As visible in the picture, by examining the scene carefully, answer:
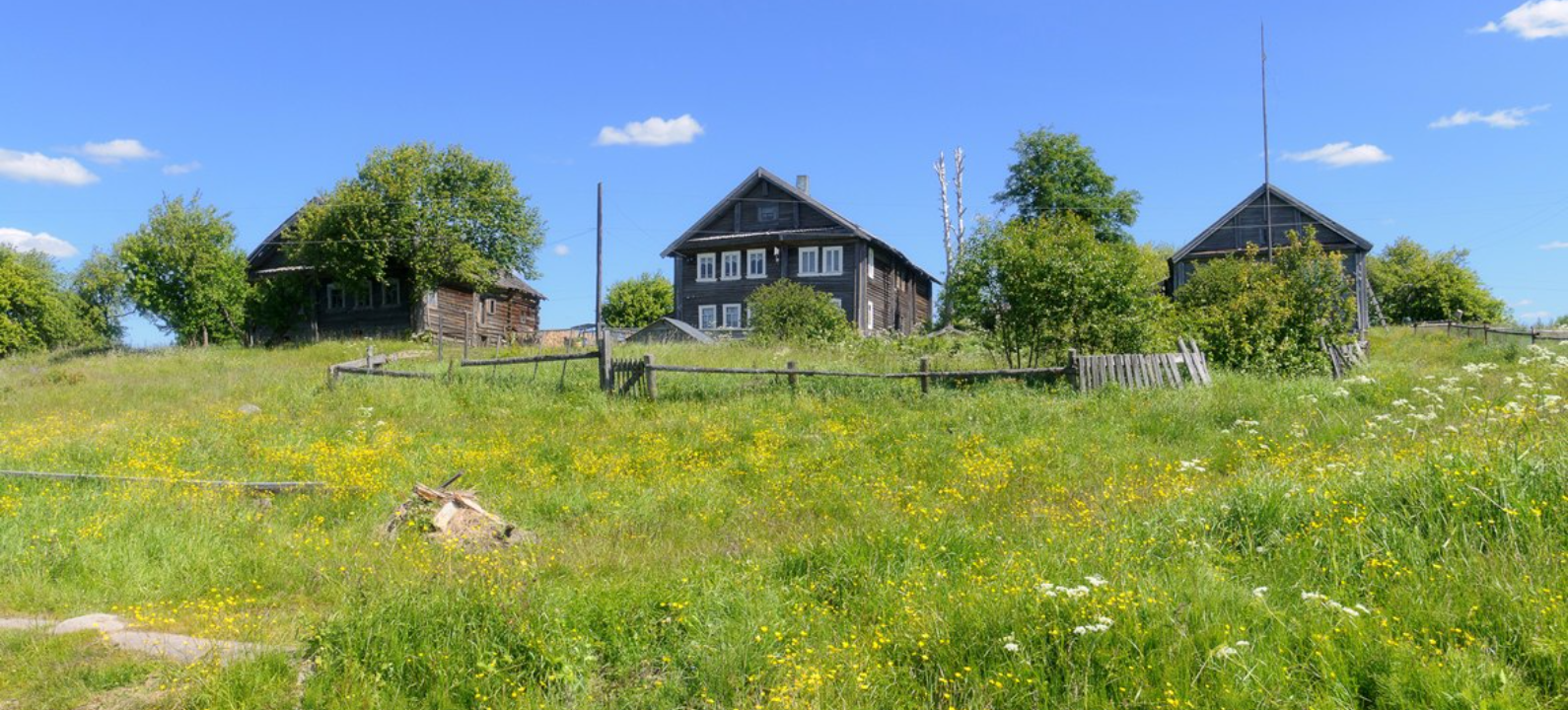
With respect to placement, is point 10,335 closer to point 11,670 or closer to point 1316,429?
point 11,670

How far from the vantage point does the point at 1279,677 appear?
3889mm

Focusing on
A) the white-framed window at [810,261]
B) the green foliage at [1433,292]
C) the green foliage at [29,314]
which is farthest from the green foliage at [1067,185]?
the green foliage at [29,314]

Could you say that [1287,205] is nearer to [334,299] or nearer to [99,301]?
[334,299]

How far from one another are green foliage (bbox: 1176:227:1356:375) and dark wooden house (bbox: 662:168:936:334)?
2133 centimetres

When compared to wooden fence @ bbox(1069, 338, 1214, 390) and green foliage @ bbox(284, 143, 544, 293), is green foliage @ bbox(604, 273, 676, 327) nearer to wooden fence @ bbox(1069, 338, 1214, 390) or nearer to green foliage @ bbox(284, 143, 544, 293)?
green foliage @ bbox(284, 143, 544, 293)

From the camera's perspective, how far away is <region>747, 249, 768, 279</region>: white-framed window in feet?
133

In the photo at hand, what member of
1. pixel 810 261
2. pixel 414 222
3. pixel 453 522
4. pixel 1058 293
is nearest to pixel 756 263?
pixel 810 261

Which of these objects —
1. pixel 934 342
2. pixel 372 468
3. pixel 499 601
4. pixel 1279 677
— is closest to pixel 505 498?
pixel 372 468

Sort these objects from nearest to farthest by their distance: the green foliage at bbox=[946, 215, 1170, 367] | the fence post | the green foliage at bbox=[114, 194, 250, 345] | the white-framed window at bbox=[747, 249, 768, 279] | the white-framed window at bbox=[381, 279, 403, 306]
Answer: the fence post → the green foliage at bbox=[946, 215, 1170, 367] → the green foliage at bbox=[114, 194, 250, 345] → the white-framed window at bbox=[381, 279, 403, 306] → the white-framed window at bbox=[747, 249, 768, 279]

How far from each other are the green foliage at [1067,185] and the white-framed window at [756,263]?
13.9 m

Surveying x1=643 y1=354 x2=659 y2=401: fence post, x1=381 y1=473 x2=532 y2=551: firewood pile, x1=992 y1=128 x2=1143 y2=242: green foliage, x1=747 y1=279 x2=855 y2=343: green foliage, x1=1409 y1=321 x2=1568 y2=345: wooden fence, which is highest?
x1=992 y1=128 x2=1143 y2=242: green foliage

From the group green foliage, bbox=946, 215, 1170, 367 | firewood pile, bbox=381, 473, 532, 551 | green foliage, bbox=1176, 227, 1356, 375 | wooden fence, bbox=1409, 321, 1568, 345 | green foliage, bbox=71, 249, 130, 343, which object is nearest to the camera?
firewood pile, bbox=381, 473, 532, 551

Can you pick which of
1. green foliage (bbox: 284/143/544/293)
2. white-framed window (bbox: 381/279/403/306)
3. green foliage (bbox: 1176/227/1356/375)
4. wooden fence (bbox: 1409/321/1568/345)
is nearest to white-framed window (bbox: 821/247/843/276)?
green foliage (bbox: 284/143/544/293)

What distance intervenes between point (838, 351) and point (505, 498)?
52.4 ft
